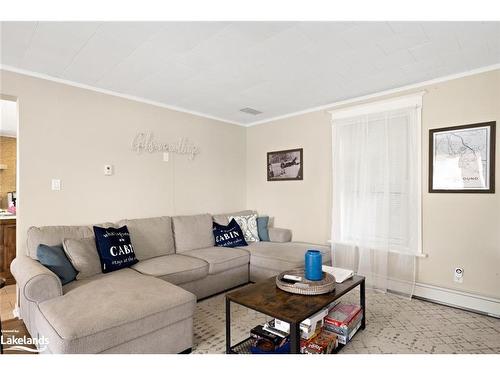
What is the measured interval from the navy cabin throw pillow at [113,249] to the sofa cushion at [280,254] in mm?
1361

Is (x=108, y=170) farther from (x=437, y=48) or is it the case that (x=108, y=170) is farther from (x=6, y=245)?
(x=437, y=48)

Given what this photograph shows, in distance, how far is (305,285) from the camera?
196 cm

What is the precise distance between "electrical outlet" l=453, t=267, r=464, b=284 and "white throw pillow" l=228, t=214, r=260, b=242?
7.39 feet

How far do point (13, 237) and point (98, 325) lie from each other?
10.1 feet

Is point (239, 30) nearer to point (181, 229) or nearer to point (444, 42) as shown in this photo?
point (444, 42)

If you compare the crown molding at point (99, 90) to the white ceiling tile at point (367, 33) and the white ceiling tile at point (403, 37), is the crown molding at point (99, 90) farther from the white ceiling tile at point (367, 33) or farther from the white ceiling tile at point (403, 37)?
the white ceiling tile at point (403, 37)

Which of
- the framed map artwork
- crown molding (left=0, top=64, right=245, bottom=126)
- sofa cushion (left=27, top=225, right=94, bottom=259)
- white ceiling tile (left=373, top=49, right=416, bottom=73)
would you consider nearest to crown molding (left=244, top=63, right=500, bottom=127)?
the framed map artwork

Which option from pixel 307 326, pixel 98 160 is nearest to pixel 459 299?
pixel 307 326

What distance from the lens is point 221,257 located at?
310 cm

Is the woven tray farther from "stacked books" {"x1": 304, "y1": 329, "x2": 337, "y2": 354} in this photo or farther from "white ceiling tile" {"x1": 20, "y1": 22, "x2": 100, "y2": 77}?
"white ceiling tile" {"x1": 20, "y1": 22, "x2": 100, "y2": 77}

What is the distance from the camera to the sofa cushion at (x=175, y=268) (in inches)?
101

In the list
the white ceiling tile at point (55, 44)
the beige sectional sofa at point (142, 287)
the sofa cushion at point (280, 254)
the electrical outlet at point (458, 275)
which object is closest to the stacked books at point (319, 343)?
the beige sectional sofa at point (142, 287)
